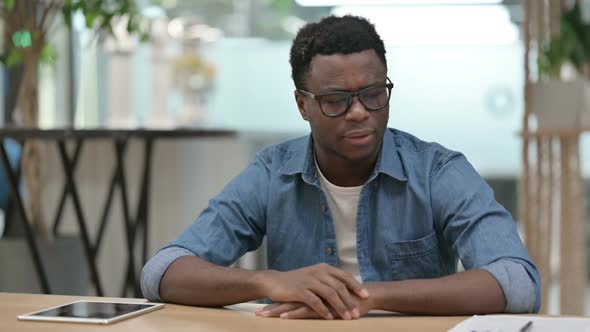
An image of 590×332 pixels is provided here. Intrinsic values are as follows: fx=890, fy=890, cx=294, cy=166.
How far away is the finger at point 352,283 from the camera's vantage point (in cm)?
146

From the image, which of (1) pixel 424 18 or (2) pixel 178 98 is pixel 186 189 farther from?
(1) pixel 424 18

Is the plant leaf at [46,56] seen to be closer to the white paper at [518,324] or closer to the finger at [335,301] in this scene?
the finger at [335,301]

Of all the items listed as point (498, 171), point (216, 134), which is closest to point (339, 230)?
point (216, 134)

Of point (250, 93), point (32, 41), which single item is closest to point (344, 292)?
point (32, 41)

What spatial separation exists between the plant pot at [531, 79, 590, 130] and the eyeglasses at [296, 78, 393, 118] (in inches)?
A: 64.7

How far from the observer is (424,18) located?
12.0 feet

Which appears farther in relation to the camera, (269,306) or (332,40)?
(332,40)

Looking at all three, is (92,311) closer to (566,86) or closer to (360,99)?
(360,99)

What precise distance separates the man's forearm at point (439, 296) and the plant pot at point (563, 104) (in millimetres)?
1794

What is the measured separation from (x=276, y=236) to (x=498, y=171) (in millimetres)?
2044

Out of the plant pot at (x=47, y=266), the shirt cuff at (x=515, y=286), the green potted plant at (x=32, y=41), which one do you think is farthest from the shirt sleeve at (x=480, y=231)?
the plant pot at (x=47, y=266)

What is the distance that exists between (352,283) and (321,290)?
0.05 meters

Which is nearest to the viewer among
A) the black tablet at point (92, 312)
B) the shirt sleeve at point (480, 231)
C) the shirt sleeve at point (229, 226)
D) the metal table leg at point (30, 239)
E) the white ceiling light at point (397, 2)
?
the black tablet at point (92, 312)

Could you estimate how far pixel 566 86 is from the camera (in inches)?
124
